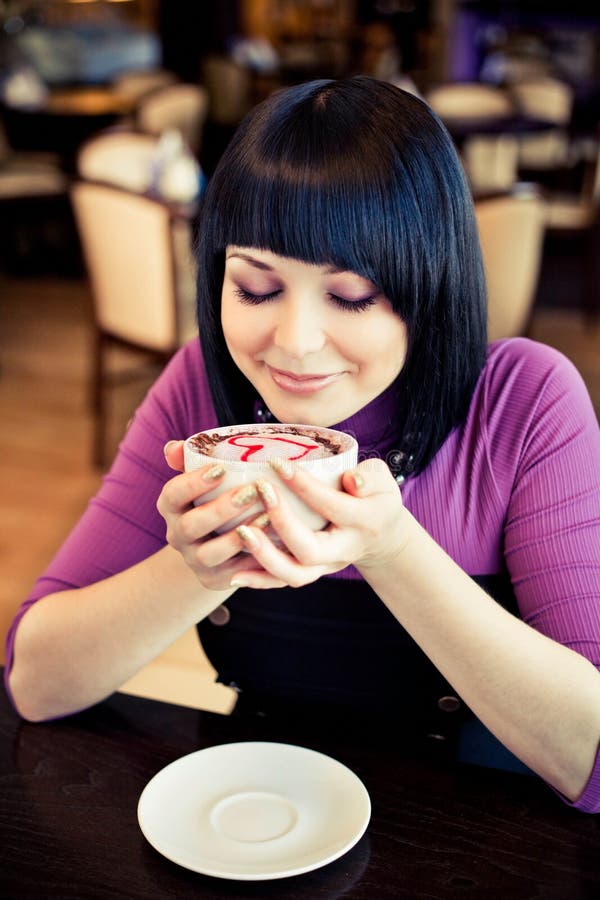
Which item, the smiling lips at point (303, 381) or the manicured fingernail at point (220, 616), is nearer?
the smiling lips at point (303, 381)

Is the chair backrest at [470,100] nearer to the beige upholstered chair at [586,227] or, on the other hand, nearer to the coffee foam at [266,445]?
the beige upholstered chair at [586,227]

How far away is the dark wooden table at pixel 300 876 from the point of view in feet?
2.95

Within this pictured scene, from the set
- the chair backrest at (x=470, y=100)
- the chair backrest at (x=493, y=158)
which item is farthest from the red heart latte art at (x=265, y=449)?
the chair backrest at (x=493, y=158)

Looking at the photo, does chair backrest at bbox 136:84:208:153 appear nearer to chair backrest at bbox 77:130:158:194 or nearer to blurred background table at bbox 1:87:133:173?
blurred background table at bbox 1:87:133:173

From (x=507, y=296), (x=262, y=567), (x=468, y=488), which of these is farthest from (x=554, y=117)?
(x=262, y=567)

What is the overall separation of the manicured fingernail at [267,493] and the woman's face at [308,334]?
0.23 meters

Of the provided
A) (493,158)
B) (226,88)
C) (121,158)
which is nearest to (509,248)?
(121,158)

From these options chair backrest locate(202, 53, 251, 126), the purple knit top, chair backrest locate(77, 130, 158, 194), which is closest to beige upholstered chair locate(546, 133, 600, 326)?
chair backrest locate(77, 130, 158, 194)

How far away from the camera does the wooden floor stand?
3299 millimetres

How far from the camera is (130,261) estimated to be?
3.95 metres

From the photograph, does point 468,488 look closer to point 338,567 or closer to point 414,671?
point 414,671

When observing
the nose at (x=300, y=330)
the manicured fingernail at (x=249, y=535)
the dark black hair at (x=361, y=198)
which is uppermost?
the dark black hair at (x=361, y=198)

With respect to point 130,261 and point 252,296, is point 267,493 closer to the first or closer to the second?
point 252,296

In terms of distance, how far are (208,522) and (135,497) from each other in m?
0.50
